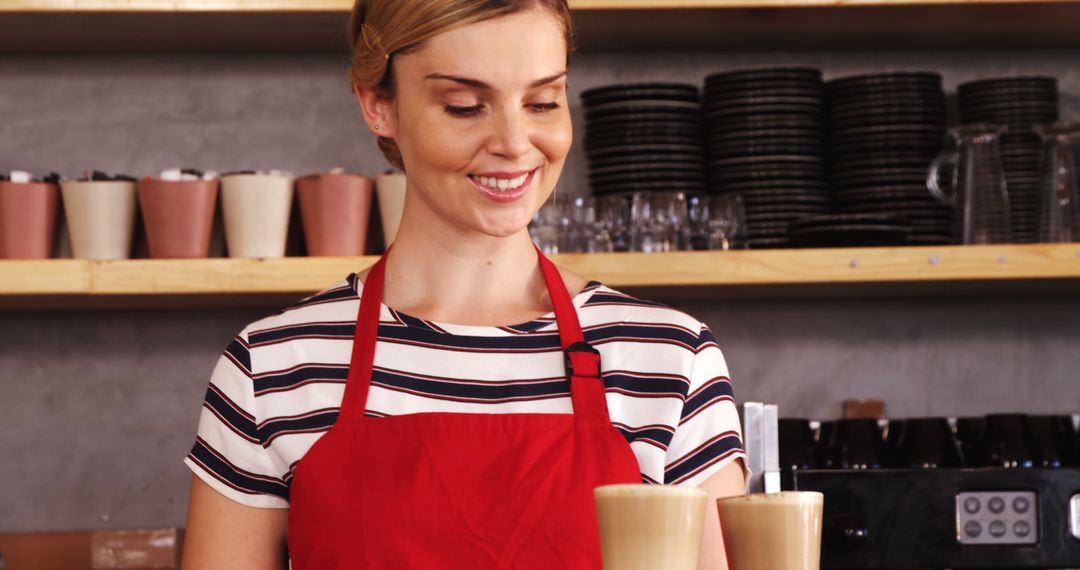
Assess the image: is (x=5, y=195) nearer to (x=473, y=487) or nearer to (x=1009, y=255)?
(x=473, y=487)

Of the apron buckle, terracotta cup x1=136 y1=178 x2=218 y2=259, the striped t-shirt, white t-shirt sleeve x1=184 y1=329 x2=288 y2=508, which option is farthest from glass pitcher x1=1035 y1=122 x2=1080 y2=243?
white t-shirt sleeve x1=184 y1=329 x2=288 y2=508

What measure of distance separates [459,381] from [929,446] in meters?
1.09

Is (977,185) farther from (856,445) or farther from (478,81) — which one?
(478,81)

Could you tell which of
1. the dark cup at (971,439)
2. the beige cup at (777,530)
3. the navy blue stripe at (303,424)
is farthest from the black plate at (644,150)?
the beige cup at (777,530)

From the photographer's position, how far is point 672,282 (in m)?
2.04

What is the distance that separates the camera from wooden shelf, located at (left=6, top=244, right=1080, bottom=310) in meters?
2.03

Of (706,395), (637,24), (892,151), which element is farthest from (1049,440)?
(706,395)

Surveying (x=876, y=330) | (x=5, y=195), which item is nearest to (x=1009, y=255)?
(x=876, y=330)

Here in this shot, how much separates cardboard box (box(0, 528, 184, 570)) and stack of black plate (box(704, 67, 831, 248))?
3.84 ft

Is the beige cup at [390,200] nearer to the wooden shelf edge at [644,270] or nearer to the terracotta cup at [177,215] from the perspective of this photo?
the wooden shelf edge at [644,270]

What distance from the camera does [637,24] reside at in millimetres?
2262

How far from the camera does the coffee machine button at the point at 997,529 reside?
193 centimetres

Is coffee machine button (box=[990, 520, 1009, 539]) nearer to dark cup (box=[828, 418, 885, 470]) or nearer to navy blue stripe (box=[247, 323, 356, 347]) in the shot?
dark cup (box=[828, 418, 885, 470])

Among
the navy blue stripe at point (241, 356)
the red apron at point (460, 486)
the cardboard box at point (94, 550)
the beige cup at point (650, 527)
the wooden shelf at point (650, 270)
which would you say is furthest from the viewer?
the cardboard box at point (94, 550)
